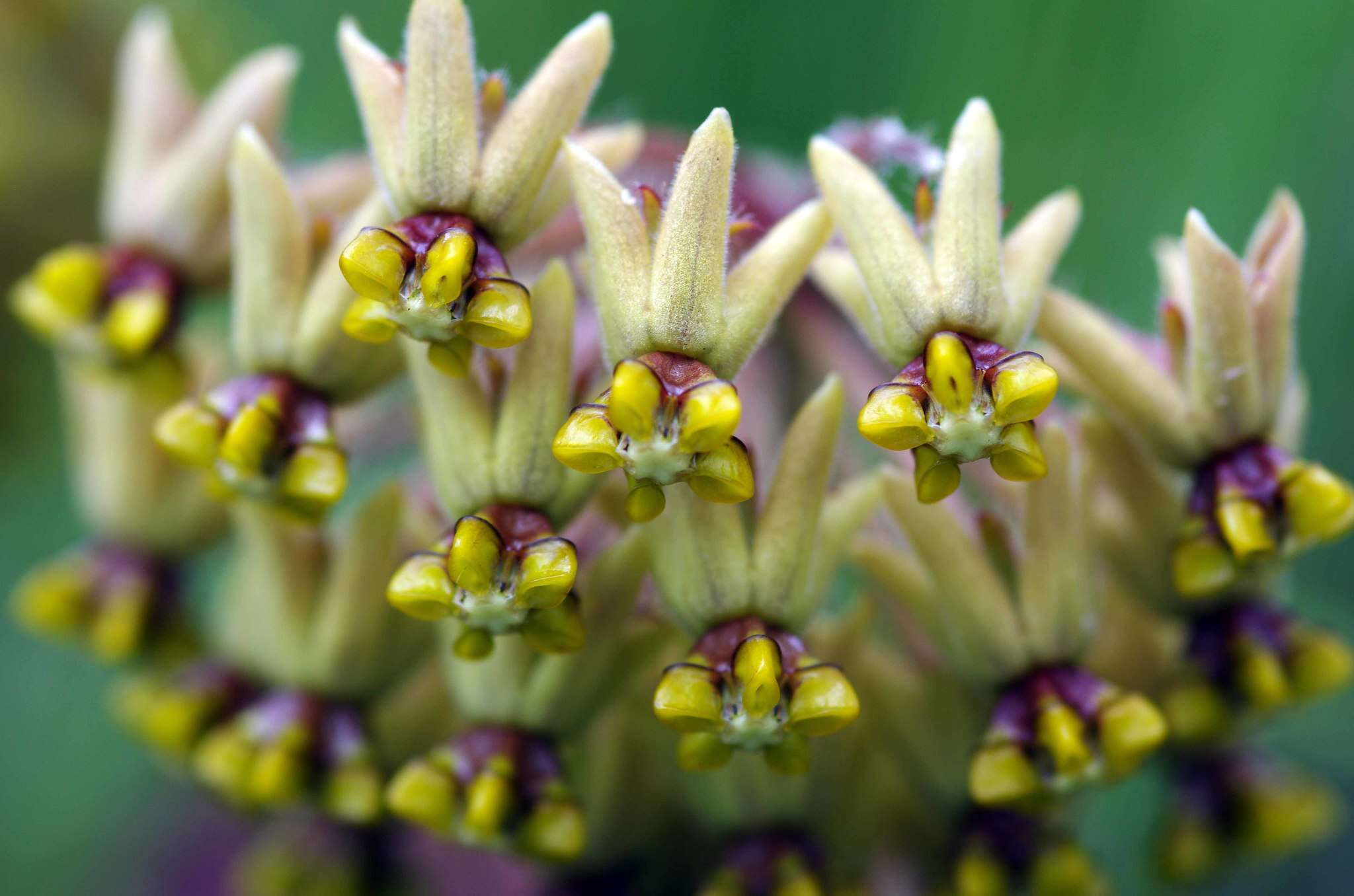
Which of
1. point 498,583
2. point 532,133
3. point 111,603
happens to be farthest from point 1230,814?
point 111,603

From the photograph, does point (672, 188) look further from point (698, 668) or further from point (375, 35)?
point (375, 35)

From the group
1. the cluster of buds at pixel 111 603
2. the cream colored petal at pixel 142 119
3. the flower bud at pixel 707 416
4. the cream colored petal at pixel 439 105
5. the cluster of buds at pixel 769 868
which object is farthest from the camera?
the cluster of buds at pixel 111 603

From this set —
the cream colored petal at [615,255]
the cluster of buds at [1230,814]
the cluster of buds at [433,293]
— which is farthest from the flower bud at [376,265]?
the cluster of buds at [1230,814]

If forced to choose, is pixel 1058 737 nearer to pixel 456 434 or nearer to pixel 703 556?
pixel 703 556

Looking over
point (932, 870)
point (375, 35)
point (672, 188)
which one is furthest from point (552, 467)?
point (375, 35)

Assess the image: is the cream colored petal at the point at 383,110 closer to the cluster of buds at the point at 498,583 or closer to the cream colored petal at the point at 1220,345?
the cluster of buds at the point at 498,583

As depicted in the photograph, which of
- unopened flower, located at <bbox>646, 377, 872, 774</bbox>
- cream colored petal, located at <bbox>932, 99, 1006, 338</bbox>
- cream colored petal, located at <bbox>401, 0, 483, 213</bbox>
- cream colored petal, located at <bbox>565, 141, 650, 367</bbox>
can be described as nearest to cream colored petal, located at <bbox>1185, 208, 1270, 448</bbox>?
cream colored petal, located at <bbox>932, 99, 1006, 338</bbox>

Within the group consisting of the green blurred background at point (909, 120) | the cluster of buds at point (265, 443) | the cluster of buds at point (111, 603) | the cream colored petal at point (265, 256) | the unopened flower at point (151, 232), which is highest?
the green blurred background at point (909, 120)
